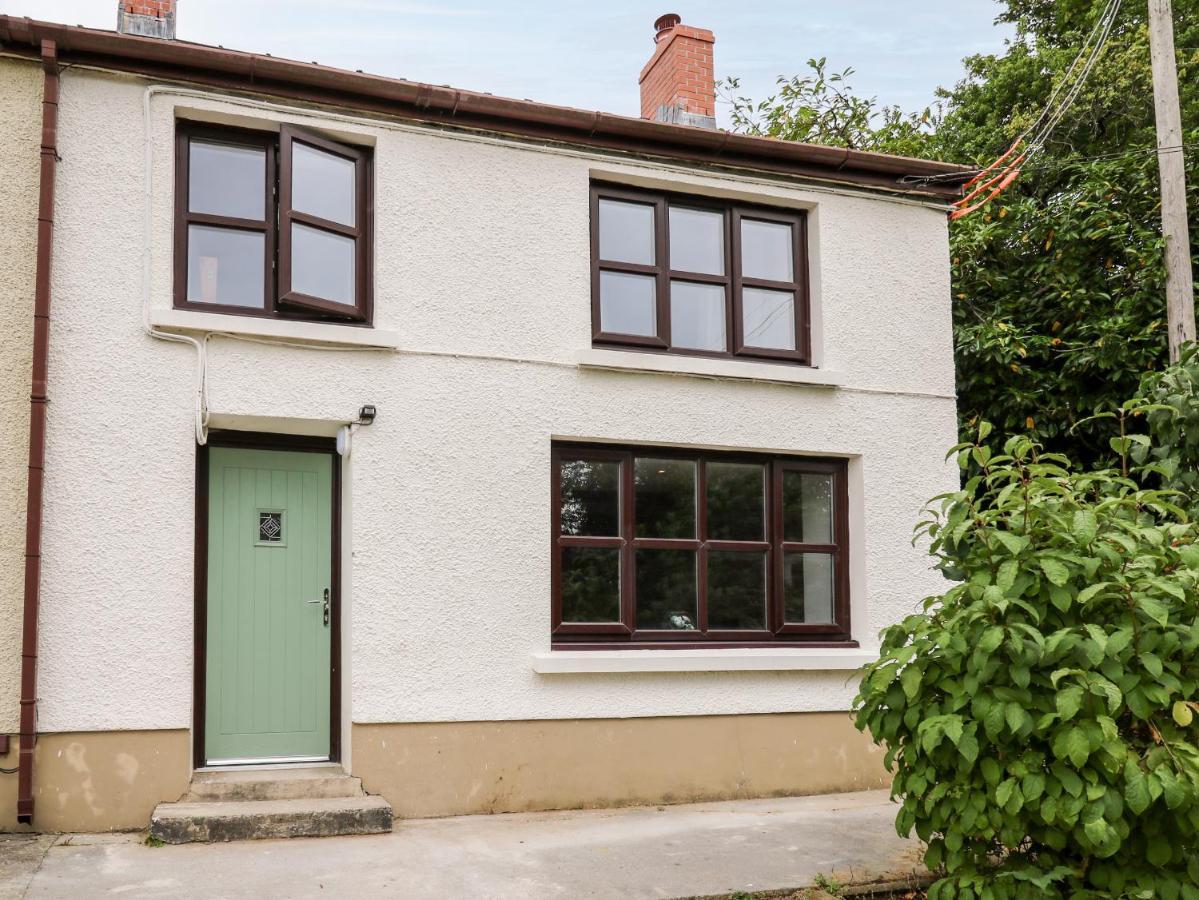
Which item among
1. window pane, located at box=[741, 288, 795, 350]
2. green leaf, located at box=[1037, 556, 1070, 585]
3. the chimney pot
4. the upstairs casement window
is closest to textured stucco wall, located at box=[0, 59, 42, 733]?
the upstairs casement window

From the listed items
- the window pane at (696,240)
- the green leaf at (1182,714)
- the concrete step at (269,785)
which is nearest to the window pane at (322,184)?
the window pane at (696,240)

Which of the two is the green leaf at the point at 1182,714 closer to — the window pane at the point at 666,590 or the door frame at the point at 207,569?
the window pane at the point at 666,590

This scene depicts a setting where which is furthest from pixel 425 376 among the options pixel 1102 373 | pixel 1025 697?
pixel 1102 373

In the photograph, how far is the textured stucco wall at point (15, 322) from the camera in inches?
270

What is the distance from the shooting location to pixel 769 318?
9.40 meters

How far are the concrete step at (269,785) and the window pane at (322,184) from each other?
12.9 ft

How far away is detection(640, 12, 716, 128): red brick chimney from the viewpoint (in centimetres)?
981

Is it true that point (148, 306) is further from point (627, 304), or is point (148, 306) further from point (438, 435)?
point (627, 304)

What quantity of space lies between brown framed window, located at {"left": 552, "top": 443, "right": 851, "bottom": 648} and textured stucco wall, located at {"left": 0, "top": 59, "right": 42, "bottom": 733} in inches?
144

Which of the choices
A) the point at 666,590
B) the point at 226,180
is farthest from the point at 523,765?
the point at 226,180

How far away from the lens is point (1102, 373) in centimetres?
1183

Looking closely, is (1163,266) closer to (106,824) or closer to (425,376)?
(425,376)

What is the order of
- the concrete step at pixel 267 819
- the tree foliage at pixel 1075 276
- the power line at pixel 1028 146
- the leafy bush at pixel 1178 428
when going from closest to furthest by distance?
the leafy bush at pixel 1178 428 < the concrete step at pixel 267 819 < the power line at pixel 1028 146 < the tree foliage at pixel 1075 276

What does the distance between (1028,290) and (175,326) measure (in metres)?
9.68
